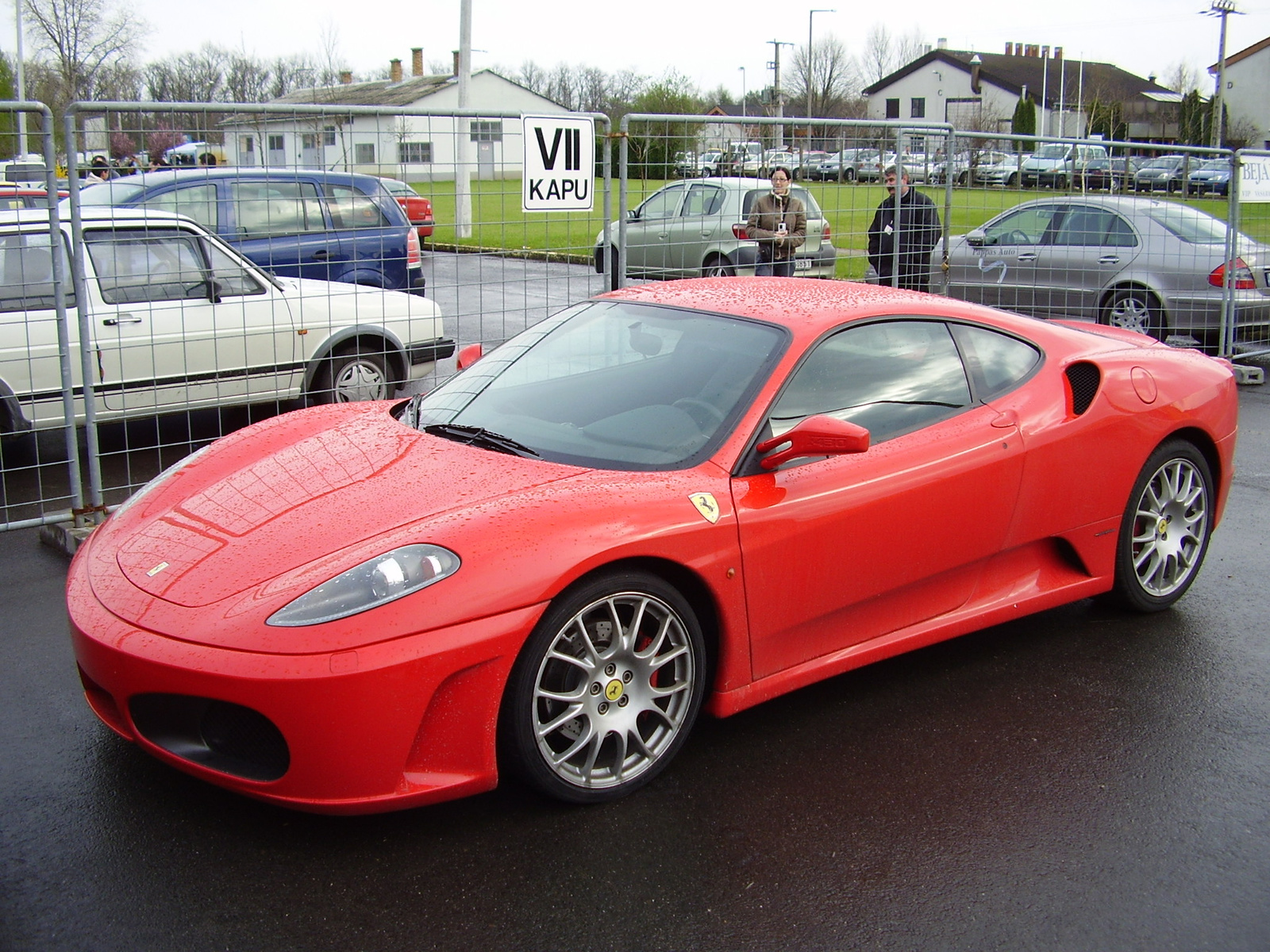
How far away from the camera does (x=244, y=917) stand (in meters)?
2.71

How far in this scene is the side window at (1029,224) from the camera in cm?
1057

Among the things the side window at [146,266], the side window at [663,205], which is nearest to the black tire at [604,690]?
the side window at [663,205]

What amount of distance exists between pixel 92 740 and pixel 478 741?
1.46 meters

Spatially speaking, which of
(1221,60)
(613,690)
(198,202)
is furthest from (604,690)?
(1221,60)

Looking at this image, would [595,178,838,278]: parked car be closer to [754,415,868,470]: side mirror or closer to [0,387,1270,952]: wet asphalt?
[754,415,868,470]: side mirror

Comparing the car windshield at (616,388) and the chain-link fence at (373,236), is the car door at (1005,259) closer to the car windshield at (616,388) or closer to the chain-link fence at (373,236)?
the chain-link fence at (373,236)

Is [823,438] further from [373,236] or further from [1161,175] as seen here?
[1161,175]

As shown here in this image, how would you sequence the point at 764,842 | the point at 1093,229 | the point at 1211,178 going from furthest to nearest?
the point at 1093,229 < the point at 1211,178 < the point at 764,842

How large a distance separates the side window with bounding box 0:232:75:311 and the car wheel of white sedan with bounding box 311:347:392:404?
61.3 inches

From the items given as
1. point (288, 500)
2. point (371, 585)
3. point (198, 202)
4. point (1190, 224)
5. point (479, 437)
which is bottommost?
point (371, 585)

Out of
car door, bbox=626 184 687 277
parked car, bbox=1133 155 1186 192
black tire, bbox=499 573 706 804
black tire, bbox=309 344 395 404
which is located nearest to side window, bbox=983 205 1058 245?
parked car, bbox=1133 155 1186 192

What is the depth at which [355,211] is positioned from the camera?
9.23 meters

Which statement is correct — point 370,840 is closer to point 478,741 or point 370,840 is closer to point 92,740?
point 478,741

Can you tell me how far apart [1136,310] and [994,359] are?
7226mm
